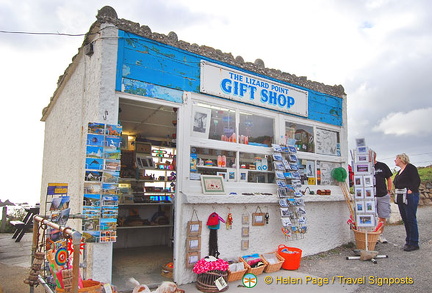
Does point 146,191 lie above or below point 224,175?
below

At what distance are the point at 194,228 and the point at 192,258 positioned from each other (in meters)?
0.48

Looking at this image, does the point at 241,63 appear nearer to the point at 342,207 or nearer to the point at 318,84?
the point at 318,84

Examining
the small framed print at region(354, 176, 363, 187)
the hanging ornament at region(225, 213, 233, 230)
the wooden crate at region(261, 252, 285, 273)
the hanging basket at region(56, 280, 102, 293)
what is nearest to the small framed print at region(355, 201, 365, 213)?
the small framed print at region(354, 176, 363, 187)

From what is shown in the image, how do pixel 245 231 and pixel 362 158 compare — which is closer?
pixel 245 231

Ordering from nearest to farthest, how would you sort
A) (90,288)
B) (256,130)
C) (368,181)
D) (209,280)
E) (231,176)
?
(90,288), (209,280), (231,176), (256,130), (368,181)

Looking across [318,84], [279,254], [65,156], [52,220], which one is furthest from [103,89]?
[318,84]

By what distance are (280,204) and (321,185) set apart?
1854 millimetres

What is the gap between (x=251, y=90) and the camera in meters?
6.71

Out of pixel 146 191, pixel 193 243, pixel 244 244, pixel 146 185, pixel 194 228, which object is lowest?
pixel 244 244

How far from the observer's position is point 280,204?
651cm

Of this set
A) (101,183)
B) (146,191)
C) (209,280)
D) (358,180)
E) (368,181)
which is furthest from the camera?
(146,191)

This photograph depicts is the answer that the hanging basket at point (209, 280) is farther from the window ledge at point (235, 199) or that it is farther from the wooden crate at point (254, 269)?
the window ledge at point (235, 199)

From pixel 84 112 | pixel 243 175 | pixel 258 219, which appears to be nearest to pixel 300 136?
pixel 243 175

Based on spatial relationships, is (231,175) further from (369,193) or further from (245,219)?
(369,193)
